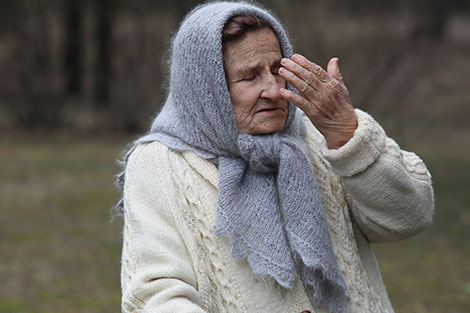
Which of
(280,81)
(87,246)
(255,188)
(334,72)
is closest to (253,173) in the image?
(255,188)

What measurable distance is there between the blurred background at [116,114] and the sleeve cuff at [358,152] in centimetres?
101

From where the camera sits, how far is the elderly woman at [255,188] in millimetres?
2717

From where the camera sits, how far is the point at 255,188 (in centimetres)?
283

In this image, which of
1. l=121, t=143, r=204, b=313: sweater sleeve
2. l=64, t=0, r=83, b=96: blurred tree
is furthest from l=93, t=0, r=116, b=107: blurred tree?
l=121, t=143, r=204, b=313: sweater sleeve

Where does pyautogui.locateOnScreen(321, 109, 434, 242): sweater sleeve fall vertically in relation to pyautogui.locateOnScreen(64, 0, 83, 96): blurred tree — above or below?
above

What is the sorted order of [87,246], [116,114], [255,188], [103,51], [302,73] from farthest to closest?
[103,51]
[116,114]
[87,246]
[255,188]
[302,73]

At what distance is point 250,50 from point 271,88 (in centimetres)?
15

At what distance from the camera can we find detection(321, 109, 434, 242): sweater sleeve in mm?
2721

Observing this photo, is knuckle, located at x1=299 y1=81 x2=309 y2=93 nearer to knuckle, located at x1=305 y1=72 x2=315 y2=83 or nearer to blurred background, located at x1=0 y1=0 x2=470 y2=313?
knuckle, located at x1=305 y1=72 x2=315 y2=83

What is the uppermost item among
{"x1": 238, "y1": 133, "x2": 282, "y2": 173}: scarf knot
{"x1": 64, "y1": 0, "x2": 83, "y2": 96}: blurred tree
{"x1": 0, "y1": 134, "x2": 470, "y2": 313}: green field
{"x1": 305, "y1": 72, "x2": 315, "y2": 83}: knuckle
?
{"x1": 305, "y1": 72, "x2": 315, "y2": 83}: knuckle

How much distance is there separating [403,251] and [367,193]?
5519 mm

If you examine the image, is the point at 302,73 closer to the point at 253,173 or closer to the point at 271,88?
the point at 271,88

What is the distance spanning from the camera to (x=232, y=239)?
2.71 metres

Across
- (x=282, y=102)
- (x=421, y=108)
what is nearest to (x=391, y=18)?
(x=421, y=108)
